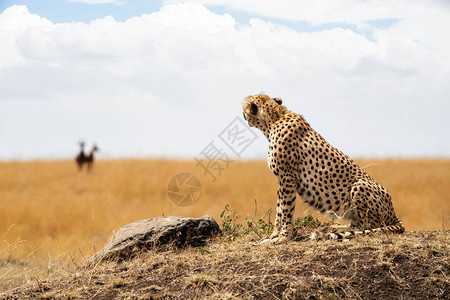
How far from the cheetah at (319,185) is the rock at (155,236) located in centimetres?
107

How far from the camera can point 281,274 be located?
4711 millimetres

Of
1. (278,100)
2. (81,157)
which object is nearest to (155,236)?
(278,100)

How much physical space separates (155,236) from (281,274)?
2056 mm

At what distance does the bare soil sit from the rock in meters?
0.42

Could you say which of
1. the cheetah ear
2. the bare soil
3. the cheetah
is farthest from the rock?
the cheetah ear

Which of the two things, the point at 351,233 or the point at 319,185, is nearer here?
the point at 351,233

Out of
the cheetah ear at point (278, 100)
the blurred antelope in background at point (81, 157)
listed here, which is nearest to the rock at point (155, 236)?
the cheetah ear at point (278, 100)

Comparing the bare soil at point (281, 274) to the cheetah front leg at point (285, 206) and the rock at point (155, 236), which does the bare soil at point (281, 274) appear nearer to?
the cheetah front leg at point (285, 206)

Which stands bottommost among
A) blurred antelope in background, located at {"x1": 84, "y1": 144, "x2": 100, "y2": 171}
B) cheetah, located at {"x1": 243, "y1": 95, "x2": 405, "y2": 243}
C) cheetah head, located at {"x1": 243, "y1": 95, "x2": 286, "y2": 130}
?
blurred antelope in background, located at {"x1": 84, "y1": 144, "x2": 100, "y2": 171}

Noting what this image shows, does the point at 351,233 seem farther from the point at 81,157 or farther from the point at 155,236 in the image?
the point at 81,157

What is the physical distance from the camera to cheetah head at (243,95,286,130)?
20.1 ft

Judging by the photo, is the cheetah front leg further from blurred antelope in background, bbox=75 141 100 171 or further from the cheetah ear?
blurred antelope in background, bbox=75 141 100 171

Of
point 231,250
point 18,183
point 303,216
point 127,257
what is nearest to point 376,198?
point 303,216

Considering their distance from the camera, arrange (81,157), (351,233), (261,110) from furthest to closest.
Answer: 1. (81,157)
2. (261,110)
3. (351,233)
